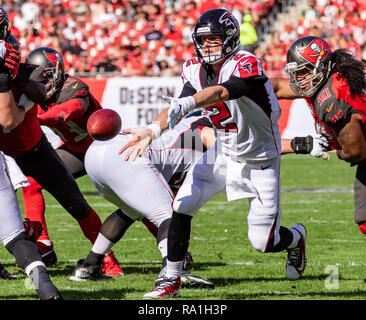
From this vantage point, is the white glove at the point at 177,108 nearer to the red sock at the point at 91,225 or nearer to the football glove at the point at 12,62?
the football glove at the point at 12,62

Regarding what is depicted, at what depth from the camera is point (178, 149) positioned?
528 cm

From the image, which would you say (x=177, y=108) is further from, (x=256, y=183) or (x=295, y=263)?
(x=295, y=263)

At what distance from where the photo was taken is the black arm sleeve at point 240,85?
4055mm

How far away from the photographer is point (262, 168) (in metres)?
4.81

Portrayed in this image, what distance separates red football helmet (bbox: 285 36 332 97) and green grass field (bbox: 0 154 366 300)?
1333mm

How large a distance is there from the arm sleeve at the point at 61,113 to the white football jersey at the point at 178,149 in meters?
0.92

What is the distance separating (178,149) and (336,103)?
4.22 feet

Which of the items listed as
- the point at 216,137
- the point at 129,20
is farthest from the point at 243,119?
the point at 129,20

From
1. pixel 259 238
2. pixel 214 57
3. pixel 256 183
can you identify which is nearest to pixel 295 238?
pixel 259 238

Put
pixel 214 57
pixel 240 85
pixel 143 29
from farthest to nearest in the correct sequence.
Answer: pixel 143 29, pixel 214 57, pixel 240 85

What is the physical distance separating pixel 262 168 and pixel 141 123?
9891 millimetres

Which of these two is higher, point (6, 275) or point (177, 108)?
point (177, 108)

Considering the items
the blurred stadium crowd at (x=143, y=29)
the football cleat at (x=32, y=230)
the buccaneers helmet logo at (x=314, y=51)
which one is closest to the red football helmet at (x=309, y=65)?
the buccaneers helmet logo at (x=314, y=51)
